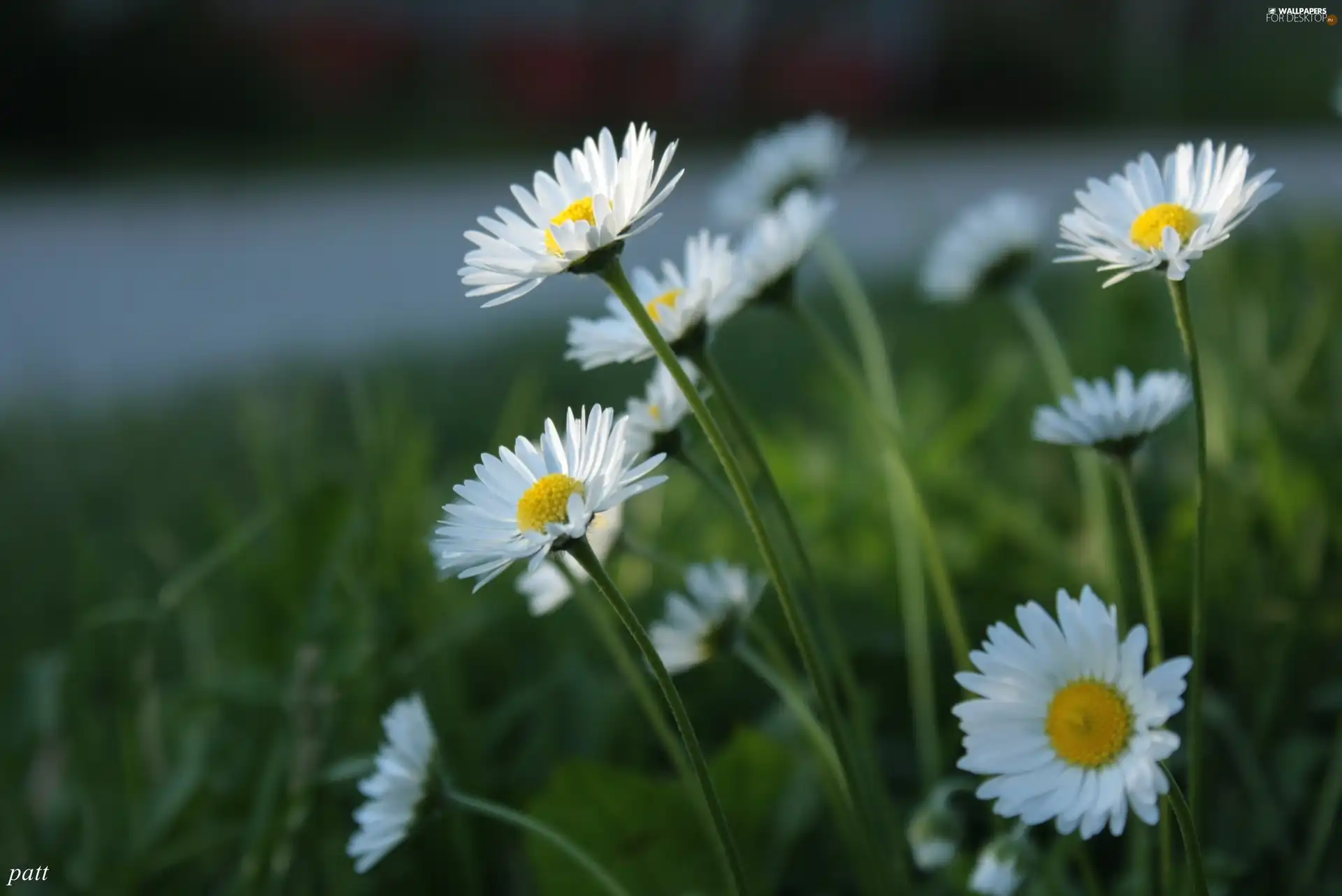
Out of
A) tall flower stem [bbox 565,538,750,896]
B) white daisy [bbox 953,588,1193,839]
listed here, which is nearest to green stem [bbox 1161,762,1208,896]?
white daisy [bbox 953,588,1193,839]

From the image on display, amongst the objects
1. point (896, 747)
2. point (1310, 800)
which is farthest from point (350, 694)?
point (1310, 800)

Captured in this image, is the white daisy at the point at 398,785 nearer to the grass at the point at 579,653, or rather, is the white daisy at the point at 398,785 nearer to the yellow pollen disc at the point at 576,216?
the grass at the point at 579,653

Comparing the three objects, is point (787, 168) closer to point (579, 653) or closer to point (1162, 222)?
point (579, 653)

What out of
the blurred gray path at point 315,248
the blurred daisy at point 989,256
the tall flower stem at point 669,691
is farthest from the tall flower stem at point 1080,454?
the blurred gray path at point 315,248

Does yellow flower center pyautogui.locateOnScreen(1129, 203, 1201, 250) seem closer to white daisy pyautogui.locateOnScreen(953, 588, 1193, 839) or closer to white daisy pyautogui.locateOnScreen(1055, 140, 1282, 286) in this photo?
white daisy pyautogui.locateOnScreen(1055, 140, 1282, 286)

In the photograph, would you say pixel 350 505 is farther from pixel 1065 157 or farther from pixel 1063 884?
pixel 1065 157
